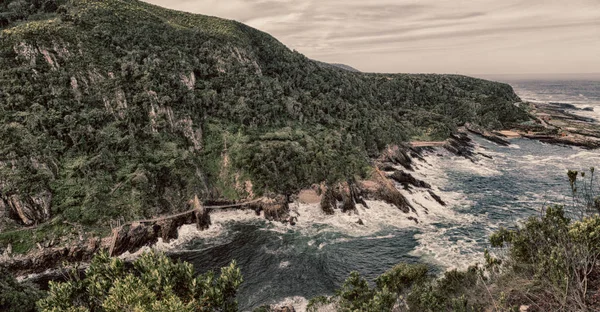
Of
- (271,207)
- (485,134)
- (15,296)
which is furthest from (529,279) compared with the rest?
(485,134)

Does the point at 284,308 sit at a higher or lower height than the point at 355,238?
lower

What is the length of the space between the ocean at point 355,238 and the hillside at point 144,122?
10312 millimetres

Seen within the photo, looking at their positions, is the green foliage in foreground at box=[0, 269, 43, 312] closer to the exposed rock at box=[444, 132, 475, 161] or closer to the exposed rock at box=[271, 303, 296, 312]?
the exposed rock at box=[271, 303, 296, 312]

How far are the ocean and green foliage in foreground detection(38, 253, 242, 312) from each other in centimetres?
1232

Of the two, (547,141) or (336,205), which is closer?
(336,205)

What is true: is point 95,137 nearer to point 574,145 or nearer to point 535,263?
point 535,263

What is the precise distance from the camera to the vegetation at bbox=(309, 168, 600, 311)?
21.3m

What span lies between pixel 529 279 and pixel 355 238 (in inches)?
1164

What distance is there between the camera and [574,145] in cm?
11412

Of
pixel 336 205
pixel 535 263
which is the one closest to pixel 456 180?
pixel 336 205

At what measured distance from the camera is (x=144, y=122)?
6988cm

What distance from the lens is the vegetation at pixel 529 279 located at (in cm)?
2131

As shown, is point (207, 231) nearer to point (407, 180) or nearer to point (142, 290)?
point (142, 290)

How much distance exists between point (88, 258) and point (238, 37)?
86.0m
